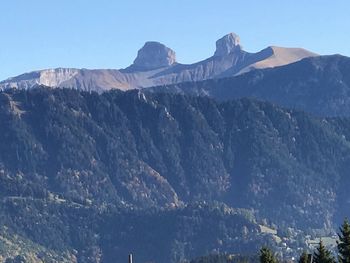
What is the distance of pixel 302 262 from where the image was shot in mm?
129750

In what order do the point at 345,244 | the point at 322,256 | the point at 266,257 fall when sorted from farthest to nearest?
the point at 322,256 < the point at 266,257 < the point at 345,244

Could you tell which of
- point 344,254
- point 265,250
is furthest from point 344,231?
point 265,250

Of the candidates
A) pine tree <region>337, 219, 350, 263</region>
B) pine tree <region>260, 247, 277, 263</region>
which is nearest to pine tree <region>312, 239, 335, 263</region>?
pine tree <region>337, 219, 350, 263</region>

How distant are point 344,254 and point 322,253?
210 inches

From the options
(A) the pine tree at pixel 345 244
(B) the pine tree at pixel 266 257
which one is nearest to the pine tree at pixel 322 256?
(A) the pine tree at pixel 345 244

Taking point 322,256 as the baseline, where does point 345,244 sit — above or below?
above

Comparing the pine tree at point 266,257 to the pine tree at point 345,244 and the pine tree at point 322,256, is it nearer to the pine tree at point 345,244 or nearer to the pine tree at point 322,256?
the pine tree at point 322,256

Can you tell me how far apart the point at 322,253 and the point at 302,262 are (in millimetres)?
2770

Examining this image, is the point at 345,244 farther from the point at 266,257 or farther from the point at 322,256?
the point at 266,257

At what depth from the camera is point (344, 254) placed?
125 m

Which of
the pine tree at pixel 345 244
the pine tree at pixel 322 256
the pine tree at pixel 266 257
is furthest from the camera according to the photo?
the pine tree at pixel 322 256

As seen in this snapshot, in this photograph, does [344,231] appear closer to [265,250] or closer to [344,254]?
[344,254]

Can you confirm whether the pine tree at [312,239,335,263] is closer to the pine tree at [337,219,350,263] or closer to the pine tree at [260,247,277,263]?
the pine tree at [337,219,350,263]

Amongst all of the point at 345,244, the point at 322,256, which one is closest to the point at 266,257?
the point at 322,256
